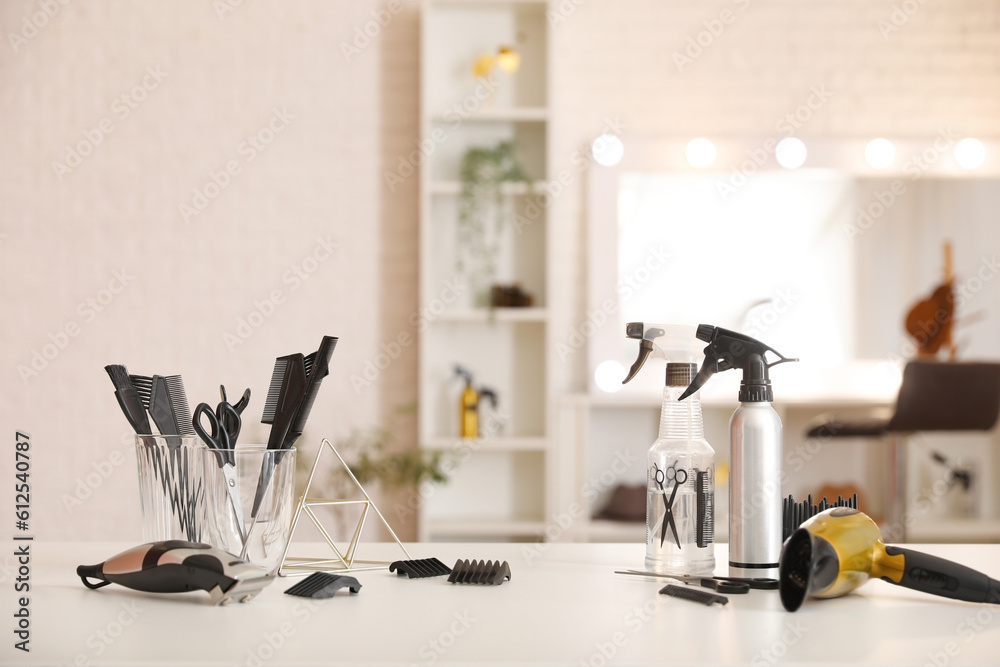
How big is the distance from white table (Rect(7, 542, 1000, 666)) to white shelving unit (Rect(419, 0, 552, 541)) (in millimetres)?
2440

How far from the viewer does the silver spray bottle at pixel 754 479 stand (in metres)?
1.07

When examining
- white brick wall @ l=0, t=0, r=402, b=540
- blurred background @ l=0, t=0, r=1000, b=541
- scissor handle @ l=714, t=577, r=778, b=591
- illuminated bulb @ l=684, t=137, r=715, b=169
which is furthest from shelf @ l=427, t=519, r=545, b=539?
scissor handle @ l=714, t=577, r=778, b=591

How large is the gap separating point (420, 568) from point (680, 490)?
0.34 m

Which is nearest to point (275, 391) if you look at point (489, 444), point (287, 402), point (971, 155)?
point (287, 402)

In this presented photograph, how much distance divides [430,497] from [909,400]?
1.85m

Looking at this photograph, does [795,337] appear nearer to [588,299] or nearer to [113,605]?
[588,299]

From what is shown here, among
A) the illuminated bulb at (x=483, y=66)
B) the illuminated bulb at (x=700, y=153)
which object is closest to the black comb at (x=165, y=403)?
the illuminated bulb at (x=483, y=66)

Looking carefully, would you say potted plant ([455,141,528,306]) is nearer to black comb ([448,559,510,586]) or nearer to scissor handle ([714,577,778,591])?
black comb ([448,559,510,586])

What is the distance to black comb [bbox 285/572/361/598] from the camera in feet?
3.17

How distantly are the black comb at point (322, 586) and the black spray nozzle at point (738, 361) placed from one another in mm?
464

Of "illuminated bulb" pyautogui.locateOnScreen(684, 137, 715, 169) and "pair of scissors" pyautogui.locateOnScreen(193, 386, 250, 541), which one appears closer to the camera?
"pair of scissors" pyautogui.locateOnScreen(193, 386, 250, 541)

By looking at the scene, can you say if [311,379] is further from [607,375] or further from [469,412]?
[607,375]

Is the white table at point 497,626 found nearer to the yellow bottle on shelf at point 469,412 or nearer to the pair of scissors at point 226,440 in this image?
the pair of scissors at point 226,440

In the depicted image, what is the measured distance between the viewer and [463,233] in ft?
11.5
